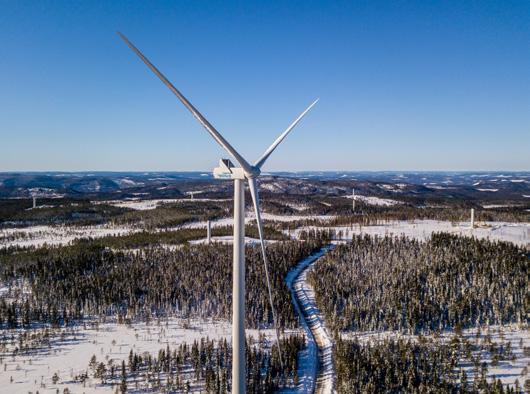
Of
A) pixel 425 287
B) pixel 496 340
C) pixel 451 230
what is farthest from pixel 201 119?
pixel 451 230

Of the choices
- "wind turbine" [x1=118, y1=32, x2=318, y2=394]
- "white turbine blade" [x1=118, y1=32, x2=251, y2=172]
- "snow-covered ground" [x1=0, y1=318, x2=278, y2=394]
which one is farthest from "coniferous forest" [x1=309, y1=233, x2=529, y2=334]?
"white turbine blade" [x1=118, y1=32, x2=251, y2=172]

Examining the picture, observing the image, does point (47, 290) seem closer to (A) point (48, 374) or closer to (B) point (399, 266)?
(A) point (48, 374)

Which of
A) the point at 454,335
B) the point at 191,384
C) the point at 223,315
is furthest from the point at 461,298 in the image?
the point at 191,384

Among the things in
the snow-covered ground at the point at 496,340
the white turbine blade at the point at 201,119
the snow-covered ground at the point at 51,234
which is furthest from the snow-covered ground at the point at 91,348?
the snow-covered ground at the point at 51,234

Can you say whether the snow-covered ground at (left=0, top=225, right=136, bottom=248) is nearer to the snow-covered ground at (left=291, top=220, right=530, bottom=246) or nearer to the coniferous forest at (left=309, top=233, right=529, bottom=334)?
the snow-covered ground at (left=291, top=220, right=530, bottom=246)

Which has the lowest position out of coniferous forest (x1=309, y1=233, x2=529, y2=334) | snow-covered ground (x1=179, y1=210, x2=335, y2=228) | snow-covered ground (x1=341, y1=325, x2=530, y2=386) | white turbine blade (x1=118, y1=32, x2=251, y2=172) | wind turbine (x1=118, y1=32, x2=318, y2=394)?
snow-covered ground (x1=179, y1=210, x2=335, y2=228)

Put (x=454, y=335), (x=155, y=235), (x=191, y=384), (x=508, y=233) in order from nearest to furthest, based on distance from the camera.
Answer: (x=191, y=384) < (x=454, y=335) < (x=508, y=233) < (x=155, y=235)
